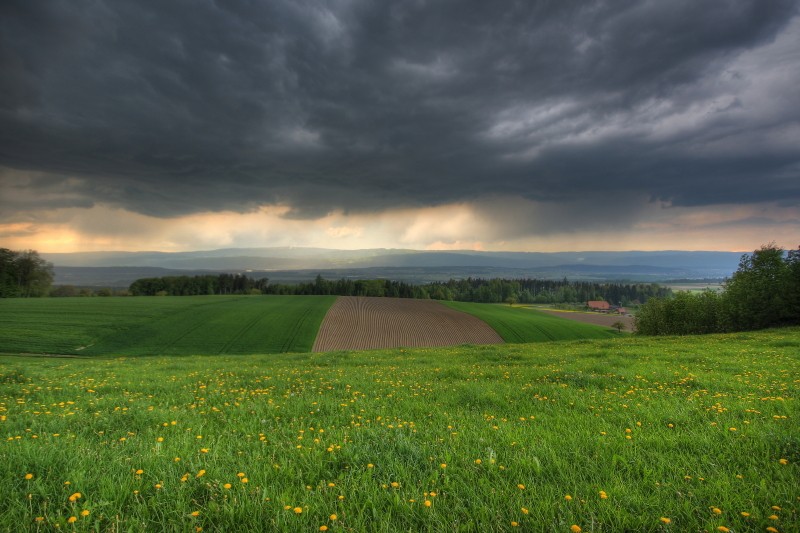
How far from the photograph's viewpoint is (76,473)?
4359 millimetres

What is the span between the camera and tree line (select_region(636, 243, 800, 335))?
38125mm

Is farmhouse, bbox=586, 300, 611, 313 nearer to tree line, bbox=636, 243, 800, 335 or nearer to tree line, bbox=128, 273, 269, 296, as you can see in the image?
tree line, bbox=636, 243, 800, 335

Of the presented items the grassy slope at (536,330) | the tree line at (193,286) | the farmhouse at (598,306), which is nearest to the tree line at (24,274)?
the tree line at (193,286)

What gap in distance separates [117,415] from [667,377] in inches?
572

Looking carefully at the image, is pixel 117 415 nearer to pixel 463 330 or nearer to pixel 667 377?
pixel 667 377

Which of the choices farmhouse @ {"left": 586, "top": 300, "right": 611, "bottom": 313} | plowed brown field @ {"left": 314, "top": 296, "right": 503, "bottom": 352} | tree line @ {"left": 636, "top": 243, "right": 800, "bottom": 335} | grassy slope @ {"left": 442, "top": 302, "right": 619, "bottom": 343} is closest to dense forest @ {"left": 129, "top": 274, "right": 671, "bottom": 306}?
farmhouse @ {"left": 586, "top": 300, "right": 611, "bottom": 313}

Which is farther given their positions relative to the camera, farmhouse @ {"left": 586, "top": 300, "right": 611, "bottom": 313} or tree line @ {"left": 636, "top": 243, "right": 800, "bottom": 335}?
farmhouse @ {"left": 586, "top": 300, "right": 611, "bottom": 313}

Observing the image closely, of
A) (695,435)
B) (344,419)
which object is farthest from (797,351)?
(344,419)

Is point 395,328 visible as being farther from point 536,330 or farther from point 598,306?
point 598,306

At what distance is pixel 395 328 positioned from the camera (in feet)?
203

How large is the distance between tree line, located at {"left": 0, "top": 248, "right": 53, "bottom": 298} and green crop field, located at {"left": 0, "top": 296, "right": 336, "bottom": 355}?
33.2m

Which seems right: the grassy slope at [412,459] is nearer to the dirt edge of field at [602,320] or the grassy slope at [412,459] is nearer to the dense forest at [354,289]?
the dirt edge of field at [602,320]

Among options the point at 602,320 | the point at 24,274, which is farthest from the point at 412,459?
the point at 24,274

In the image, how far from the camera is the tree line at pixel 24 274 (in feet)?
289
